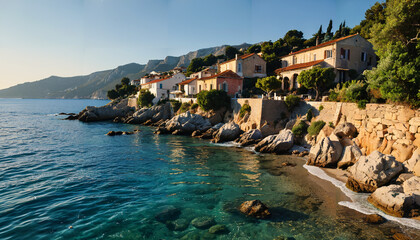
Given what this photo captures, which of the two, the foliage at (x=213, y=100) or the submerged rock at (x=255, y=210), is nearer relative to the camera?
the submerged rock at (x=255, y=210)

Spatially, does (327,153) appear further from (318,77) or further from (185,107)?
(185,107)

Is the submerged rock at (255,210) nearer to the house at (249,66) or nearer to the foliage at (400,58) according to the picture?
the foliage at (400,58)

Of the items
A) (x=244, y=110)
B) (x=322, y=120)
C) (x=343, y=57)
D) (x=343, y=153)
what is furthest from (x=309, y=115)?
(x=343, y=57)

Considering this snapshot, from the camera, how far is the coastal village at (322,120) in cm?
1672

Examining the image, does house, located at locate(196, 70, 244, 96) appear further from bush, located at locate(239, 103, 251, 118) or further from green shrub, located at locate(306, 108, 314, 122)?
green shrub, located at locate(306, 108, 314, 122)

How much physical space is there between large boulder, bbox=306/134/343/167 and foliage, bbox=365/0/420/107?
632 cm

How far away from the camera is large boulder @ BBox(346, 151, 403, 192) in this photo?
16.6 meters

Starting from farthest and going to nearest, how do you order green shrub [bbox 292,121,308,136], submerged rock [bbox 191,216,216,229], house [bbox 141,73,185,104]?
house [bbox 141,73,185,104], green shrub [bbox 292,121,308,136], submerged rock [bbox 191,216,216,229]

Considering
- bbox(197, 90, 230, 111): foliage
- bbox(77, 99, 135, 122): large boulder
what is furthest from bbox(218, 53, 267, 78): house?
bbox(77, 99, 135, 122): large boulder

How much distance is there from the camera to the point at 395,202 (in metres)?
13.4

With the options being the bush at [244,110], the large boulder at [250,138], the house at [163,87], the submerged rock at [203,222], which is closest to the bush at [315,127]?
the large boulder at [250,138]

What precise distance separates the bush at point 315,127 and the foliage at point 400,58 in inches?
357

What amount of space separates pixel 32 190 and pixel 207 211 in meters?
13.6

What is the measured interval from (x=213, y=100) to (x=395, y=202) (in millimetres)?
34713
